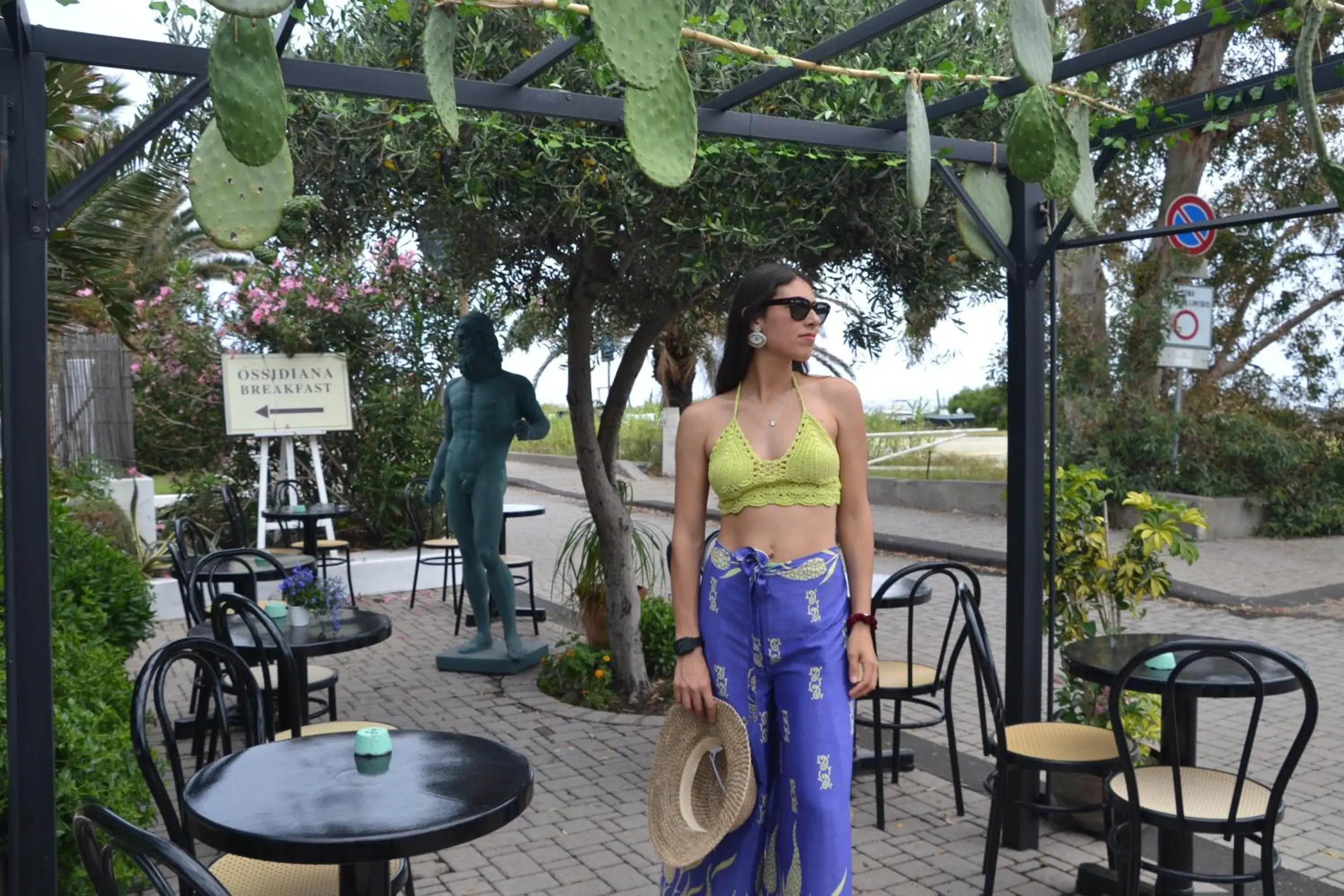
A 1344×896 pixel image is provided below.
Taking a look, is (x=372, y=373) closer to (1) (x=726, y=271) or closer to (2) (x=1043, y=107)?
(1) (x=726, y=271)

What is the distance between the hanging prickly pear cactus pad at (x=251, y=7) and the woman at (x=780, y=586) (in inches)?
64.4

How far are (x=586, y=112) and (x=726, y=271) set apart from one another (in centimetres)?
182

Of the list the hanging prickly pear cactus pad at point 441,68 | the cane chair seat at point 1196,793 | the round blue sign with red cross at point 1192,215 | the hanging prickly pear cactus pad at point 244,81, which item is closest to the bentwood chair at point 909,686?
the cane chair seat at point 1196,793

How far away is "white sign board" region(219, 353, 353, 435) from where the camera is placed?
34.4 feet

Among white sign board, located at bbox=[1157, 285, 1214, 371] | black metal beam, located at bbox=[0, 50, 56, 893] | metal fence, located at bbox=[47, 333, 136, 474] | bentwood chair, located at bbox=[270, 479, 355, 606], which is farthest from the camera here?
white sign board, located at bbox=[1157, 285, 1214, 371]

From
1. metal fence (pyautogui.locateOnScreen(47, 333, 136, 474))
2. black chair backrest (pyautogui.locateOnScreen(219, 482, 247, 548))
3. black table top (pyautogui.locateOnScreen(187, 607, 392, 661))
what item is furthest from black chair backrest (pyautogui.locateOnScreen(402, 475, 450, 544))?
black table top (pyautogui.locateOnScreen(187, 607, 392, 661))

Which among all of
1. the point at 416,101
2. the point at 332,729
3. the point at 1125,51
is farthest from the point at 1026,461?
the point at 332,729

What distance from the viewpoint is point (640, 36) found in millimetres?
1590

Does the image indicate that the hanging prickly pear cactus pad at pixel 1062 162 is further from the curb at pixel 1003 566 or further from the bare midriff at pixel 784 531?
the curb at pixel 1003 566

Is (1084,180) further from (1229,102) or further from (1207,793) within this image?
(1207,793)

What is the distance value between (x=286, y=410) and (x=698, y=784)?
855cm

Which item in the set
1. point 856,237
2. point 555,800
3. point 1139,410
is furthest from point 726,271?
point 1139,410

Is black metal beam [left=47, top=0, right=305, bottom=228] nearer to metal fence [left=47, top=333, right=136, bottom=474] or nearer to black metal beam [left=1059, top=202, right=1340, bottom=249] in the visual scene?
black metal beam [left=1059, top=202, right=1340, bottom=249]

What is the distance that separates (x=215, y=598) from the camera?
416 cm
